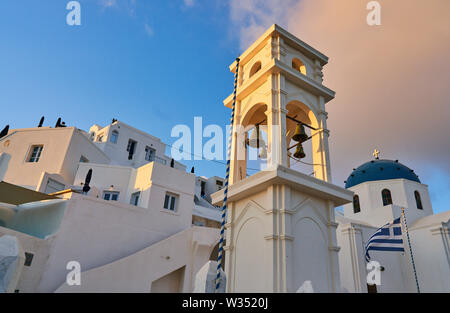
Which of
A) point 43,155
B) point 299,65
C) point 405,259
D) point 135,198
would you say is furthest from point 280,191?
point 43,155

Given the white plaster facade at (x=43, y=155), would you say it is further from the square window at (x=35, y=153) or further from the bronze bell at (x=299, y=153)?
the bronze bell at (x=299, y=153)

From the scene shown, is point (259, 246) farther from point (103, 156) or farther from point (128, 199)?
point (103, 156)

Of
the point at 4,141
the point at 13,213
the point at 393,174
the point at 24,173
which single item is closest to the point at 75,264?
the point at 13,213

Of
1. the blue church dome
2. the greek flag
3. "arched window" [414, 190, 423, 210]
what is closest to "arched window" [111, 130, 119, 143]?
the blue church dome

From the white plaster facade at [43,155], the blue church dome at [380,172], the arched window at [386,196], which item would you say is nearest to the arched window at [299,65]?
the white plaster facade at [43,155]

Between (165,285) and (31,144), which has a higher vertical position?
(31,144)

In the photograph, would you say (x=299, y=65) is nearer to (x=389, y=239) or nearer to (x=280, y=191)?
(x=280, y=191)

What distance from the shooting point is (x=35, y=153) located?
23875 mm

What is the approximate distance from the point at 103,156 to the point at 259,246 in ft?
82.3

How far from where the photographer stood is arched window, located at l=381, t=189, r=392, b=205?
2741 centimetres

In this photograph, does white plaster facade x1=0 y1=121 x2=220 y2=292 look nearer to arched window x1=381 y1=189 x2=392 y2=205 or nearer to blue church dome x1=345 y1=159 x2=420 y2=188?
blue church dome x1=345 y1=159 x2=420 y2=188

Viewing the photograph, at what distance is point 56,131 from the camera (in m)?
24.2

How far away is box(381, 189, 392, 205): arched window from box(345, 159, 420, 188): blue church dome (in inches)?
51.6

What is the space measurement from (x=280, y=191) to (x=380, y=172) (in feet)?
84.3
